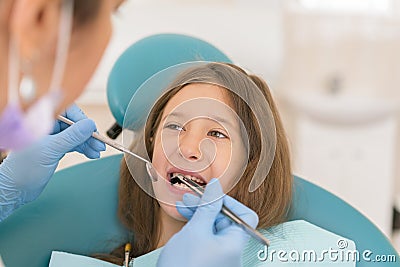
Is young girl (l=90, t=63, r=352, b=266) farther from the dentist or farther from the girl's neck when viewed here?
the dentist

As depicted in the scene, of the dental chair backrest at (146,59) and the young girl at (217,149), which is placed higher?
the dental chair backrest at (146,59)

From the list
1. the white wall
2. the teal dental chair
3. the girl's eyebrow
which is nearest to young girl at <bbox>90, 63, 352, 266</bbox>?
the girl's eyebrow

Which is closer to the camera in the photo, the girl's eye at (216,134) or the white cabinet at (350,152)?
the girl's eye at (216,134)

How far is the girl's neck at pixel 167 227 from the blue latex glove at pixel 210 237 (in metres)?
0.18

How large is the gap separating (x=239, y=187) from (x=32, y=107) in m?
0.56

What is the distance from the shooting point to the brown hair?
41.6 inches

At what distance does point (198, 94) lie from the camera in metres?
1.07

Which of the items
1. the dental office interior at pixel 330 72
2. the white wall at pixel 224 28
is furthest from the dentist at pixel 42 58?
the dental office interior at pixel 330 72

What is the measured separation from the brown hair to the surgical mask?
1.61 feet

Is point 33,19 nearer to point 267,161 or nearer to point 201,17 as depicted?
point 267,161

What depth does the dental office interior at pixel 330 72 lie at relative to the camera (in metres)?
2.16

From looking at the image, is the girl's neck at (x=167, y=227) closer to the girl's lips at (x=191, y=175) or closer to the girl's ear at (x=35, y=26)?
the girl's lips at (x=191, y=175)

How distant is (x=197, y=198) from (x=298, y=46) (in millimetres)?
2007

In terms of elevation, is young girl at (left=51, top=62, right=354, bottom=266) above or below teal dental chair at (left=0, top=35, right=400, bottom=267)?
above
